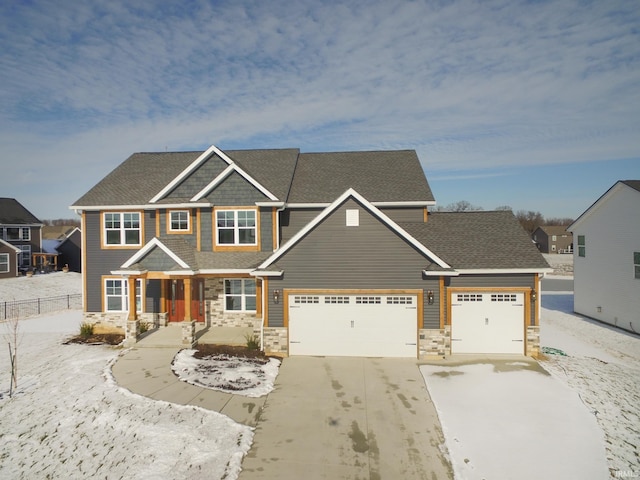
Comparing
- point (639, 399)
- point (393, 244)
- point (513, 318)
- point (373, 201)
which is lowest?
point (639, 399)

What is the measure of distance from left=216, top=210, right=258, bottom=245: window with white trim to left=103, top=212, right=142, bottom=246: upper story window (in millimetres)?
4083

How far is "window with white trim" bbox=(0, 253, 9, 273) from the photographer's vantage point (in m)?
35.9

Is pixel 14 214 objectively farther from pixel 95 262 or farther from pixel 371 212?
pixel 371 212

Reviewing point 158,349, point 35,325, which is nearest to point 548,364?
point 158,349

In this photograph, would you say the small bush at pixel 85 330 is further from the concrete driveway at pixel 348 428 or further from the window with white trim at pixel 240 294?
the concrete driveway at pixel 348 428

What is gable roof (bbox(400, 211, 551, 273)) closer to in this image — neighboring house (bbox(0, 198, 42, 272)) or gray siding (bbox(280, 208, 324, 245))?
gray siding (bbox(280, 208, 324, 245))

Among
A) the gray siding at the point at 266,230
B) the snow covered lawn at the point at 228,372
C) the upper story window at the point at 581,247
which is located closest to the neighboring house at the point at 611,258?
the upper story window at the point at 581,247

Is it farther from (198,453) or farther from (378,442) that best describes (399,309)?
(198,453)

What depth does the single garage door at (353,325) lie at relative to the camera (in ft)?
44.8

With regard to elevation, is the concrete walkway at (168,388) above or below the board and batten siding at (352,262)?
below

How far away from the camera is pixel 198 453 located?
7.66m

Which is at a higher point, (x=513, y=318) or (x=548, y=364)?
(x=513, y=318)

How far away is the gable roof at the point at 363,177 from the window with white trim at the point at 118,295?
8.59 metres

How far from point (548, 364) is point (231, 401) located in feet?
35.1
